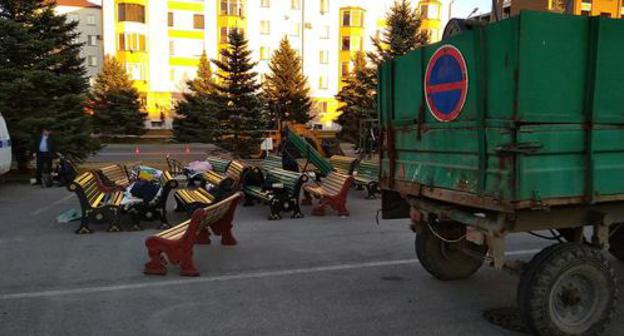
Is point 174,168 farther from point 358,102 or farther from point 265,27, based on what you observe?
point 265,27

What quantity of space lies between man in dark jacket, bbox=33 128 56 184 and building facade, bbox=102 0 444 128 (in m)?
36.1

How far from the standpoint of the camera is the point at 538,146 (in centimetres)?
377

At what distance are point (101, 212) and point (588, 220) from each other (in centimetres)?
705

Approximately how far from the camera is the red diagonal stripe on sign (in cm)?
435

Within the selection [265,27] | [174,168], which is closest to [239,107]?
[174,168]

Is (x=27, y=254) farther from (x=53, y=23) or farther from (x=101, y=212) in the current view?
(x=53, y=23)

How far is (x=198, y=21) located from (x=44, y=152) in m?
39.4

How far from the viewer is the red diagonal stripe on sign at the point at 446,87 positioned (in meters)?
4.35

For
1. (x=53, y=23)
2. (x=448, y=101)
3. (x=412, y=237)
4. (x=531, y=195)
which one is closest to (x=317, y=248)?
(x=412, y=237)

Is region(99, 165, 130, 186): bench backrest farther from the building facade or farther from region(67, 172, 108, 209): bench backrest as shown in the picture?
the building facade

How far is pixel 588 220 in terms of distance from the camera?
4.36 metres

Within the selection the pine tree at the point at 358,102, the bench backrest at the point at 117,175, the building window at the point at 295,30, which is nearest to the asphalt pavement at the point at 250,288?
the bench backrest at the point at 117,175

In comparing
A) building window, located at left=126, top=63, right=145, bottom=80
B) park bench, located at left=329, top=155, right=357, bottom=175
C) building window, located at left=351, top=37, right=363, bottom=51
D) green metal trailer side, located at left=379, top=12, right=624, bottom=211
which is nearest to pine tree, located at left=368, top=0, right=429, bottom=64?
park bench, located at left=329, top=155, right=357, bottom=175

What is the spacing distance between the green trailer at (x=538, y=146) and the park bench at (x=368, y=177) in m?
7.73
